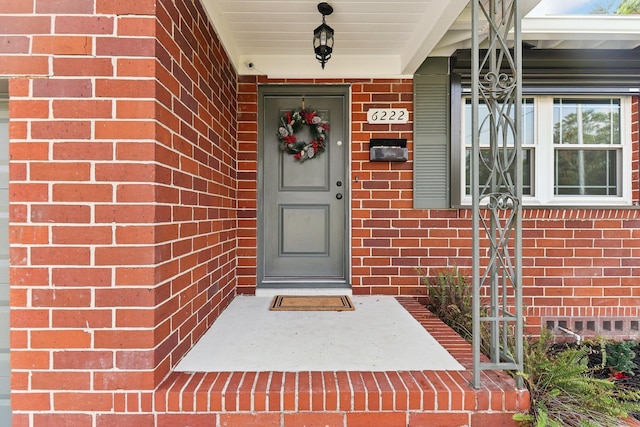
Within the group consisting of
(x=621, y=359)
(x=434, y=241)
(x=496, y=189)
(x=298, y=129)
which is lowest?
(x=621, y=359)

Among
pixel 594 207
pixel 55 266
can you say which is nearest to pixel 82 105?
pixel 55 266

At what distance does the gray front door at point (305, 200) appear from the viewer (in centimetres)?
339

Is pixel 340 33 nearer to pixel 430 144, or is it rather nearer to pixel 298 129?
pixel 298 129

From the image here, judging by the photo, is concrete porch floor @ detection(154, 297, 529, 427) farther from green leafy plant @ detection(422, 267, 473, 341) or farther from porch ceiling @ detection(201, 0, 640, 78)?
porch ceiling @ detection(201, 0, 640, 78)

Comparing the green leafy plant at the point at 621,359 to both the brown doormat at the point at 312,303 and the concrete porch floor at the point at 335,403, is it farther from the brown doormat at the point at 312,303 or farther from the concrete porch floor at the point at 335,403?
the brown doormat at the point at 312,303

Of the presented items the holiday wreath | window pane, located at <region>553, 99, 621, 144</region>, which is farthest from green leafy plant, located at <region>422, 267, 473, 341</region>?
window pane, located at <region>553, 99, 621, 144</region>

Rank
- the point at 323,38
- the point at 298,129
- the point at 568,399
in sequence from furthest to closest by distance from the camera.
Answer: the point at 298,129, the point at 323,38, the point at 568,399

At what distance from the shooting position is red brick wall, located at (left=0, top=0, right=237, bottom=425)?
1583 millimetres

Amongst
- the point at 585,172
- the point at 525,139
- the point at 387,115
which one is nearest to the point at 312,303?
the point at 387,115

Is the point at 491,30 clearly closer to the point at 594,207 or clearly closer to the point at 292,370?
→ the point at 292,370

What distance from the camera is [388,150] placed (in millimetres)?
3262

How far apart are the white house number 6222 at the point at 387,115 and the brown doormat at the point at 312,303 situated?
1678 millimetres

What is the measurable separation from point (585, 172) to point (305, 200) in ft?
9.14

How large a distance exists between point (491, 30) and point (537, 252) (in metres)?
2.33
